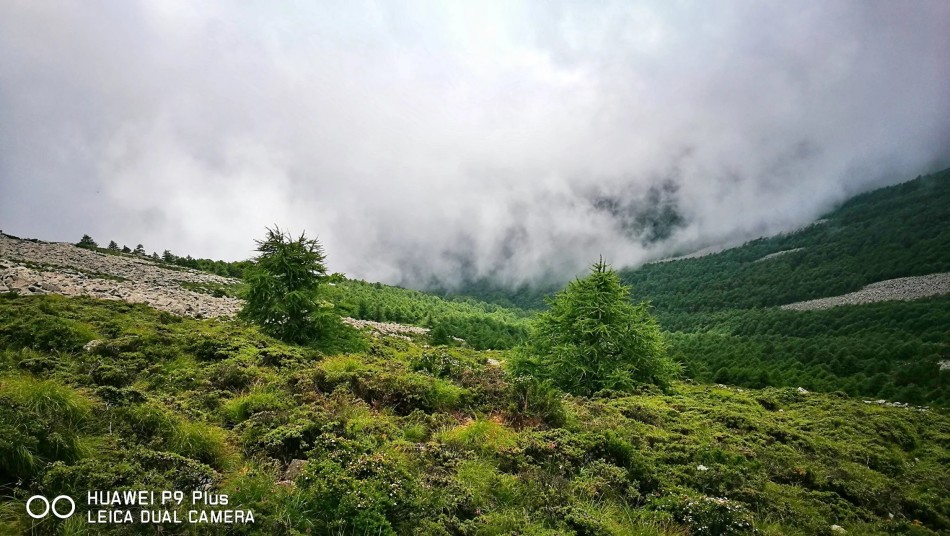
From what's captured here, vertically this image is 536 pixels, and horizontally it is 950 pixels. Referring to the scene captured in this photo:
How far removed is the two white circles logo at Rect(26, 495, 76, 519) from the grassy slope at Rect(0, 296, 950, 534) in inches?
3.8

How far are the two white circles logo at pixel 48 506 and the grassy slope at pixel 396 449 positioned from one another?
10 centimetres

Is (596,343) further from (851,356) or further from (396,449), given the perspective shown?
(851,356)

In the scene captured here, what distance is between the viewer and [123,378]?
822 centimetres

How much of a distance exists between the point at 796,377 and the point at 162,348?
4291cm

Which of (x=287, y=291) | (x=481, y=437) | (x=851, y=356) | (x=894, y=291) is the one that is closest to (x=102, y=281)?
(x=287, y=291)

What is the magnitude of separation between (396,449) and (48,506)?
4164 mm

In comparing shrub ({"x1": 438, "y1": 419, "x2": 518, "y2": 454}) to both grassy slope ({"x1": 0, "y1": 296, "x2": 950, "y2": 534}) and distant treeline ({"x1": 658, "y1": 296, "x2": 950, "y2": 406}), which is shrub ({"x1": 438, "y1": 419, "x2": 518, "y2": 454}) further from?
distant treeline ({"x1": 658, "y1": 296, "x2": 950, "y2": 406})

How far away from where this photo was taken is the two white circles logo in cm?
413

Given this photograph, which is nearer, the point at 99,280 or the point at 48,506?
the point at 48,506

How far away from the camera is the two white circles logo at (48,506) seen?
4127mm

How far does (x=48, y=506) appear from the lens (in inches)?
164

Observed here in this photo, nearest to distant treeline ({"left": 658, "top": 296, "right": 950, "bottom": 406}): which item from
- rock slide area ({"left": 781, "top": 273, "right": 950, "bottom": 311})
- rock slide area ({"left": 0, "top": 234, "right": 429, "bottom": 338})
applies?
rock slide area ({"left": 0, "top": 234, "right": 429, "bottom": 338})

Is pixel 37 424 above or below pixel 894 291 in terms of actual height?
below

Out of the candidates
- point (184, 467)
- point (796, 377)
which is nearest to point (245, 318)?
point (184, 467)
